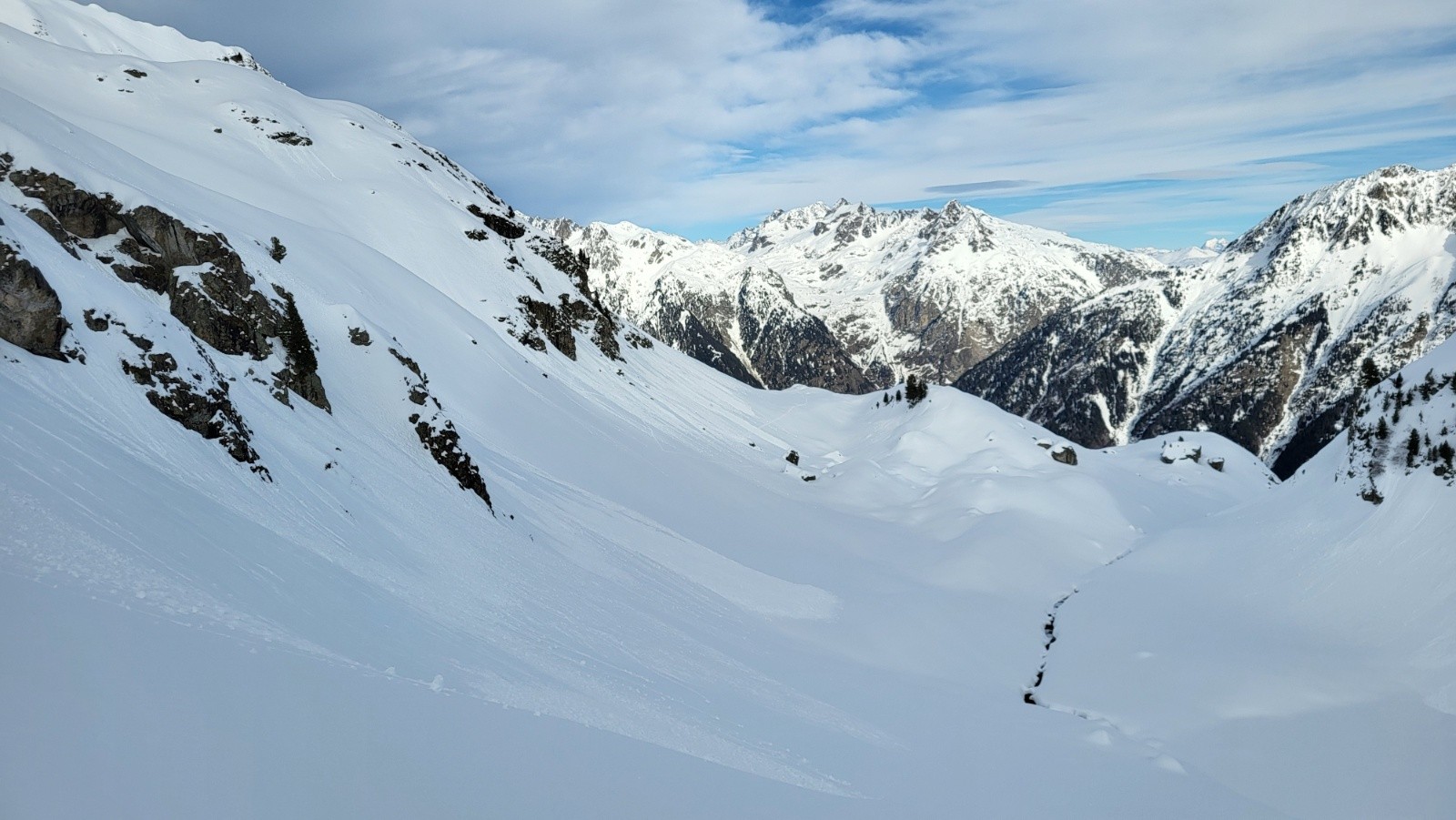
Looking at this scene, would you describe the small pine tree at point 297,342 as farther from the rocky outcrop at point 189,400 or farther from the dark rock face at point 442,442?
the rocky outcrop at point 189,400

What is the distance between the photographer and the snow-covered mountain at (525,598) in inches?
281

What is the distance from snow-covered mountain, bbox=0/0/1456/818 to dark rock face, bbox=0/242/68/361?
0.06 m

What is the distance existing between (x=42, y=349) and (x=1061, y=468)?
187ft

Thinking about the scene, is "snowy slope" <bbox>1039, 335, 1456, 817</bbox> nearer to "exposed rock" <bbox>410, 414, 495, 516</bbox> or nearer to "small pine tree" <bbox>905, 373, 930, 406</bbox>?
"exposed rock" <bbox>410, 414, 495, 516</bbox>

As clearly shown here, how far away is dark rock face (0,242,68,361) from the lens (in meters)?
11.5

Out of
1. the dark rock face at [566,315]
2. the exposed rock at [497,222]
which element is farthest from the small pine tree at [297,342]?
the exposed rock at [497,222]

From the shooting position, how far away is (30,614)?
21.3 feet

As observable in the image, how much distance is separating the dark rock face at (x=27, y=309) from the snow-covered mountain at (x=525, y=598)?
6cm

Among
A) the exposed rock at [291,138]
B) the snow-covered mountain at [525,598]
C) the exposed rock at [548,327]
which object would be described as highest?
the exposed rock at [291,138]

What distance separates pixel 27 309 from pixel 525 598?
957 cm

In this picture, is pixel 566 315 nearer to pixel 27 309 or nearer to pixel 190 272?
pixel 190 272

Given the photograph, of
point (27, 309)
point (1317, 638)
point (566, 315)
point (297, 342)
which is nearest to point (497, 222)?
point (566, 315)

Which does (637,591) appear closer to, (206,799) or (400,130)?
(206,799)

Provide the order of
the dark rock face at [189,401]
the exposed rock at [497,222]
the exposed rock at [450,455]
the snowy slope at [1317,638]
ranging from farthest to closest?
1. the exposed rock at [497,222]
2. the exposed rock at [450,455]
3. the snowy slope at [1317,638]
4. the dark rock face at [189,401]
